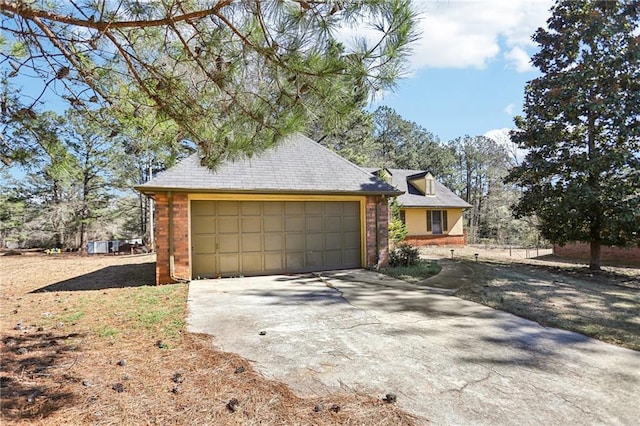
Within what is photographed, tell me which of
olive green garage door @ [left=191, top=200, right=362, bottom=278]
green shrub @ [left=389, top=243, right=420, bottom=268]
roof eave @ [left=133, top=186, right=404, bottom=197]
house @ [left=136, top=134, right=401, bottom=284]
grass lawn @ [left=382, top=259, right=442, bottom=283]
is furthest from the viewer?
green shrub @ [left=389, top=243, right=420, bottom=268]

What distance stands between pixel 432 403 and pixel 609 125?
1205cm

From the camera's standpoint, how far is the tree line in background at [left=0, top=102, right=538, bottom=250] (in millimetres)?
4332

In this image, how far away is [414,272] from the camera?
29.6 feet

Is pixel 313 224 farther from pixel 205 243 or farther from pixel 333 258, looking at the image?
pixel 205 243

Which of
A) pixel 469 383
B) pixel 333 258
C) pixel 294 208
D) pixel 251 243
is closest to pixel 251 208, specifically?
pixel 251 243

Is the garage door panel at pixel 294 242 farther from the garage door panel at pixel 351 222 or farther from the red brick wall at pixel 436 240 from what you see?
the red brick wall at pixel 436 240

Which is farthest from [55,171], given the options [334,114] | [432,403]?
[432,403]

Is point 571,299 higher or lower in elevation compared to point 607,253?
lower

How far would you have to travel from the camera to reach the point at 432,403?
271 centimetres

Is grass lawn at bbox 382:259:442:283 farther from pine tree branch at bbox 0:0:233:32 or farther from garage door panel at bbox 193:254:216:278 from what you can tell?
pine tree branch at bbox 0:0:233:32

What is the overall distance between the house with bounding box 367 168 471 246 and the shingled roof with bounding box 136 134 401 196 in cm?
894

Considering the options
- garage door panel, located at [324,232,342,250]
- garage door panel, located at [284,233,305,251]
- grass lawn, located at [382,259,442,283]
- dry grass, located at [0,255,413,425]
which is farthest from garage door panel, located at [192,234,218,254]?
grass lawn, located at [382,259,442,283]

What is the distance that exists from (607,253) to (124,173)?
26.4 metres

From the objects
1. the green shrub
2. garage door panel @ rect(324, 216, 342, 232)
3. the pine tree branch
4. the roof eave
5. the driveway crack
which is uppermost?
the pine tree branch
